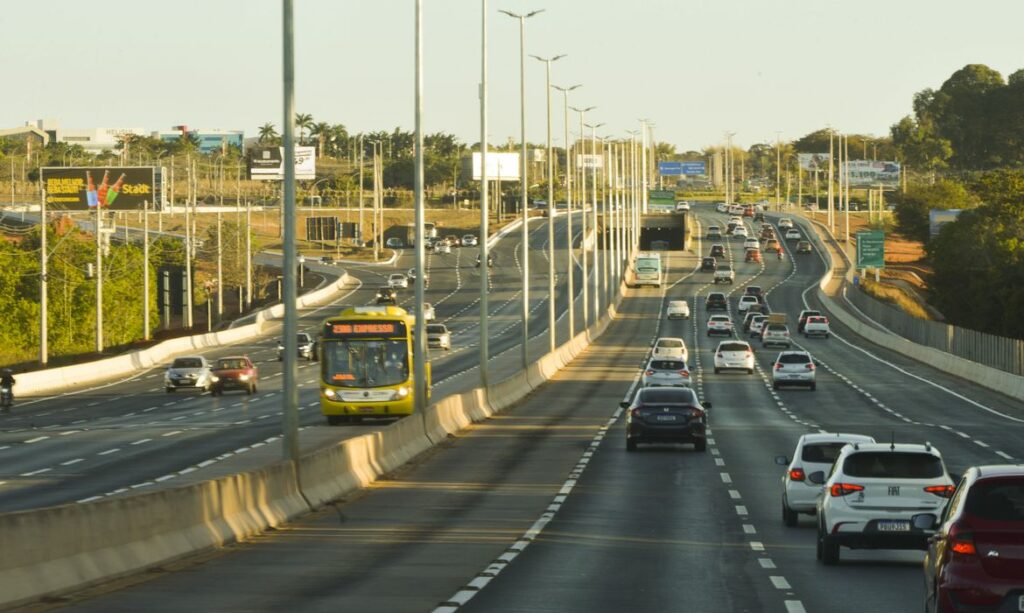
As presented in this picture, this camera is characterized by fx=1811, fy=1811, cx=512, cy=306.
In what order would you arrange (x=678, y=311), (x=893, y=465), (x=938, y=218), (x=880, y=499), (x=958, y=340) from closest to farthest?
(x=880, y=499), (x=893, y=465), (x=958, y=340), (x=678, y=311), (x=938, y=218)

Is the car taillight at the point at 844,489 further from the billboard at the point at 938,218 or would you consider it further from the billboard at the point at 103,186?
the billboard at the point at 938,218

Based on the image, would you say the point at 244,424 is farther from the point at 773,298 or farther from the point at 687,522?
the point at 773,298

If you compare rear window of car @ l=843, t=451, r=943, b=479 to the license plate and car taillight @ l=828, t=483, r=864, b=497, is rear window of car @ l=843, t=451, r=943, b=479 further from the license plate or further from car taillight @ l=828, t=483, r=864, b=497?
the license plate

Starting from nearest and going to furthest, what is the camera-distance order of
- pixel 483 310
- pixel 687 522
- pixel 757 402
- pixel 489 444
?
pixel 687 522 < pixel 489 444 < pixel 483 310 < pixel 757 402

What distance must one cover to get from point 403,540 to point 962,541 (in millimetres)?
11623

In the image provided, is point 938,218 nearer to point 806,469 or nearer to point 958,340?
point 958,340

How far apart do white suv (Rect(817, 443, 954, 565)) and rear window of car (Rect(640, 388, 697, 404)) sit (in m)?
20.5

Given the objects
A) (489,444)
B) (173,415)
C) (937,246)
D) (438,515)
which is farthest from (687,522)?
(937,246)

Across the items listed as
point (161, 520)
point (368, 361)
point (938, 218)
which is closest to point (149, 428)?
point (368, 361)

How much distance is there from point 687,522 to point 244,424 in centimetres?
2815

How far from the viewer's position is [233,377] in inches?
2771

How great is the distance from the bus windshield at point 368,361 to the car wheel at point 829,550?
93.9ft

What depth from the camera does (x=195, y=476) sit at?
34.8 m

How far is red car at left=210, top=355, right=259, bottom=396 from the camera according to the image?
7031cm
